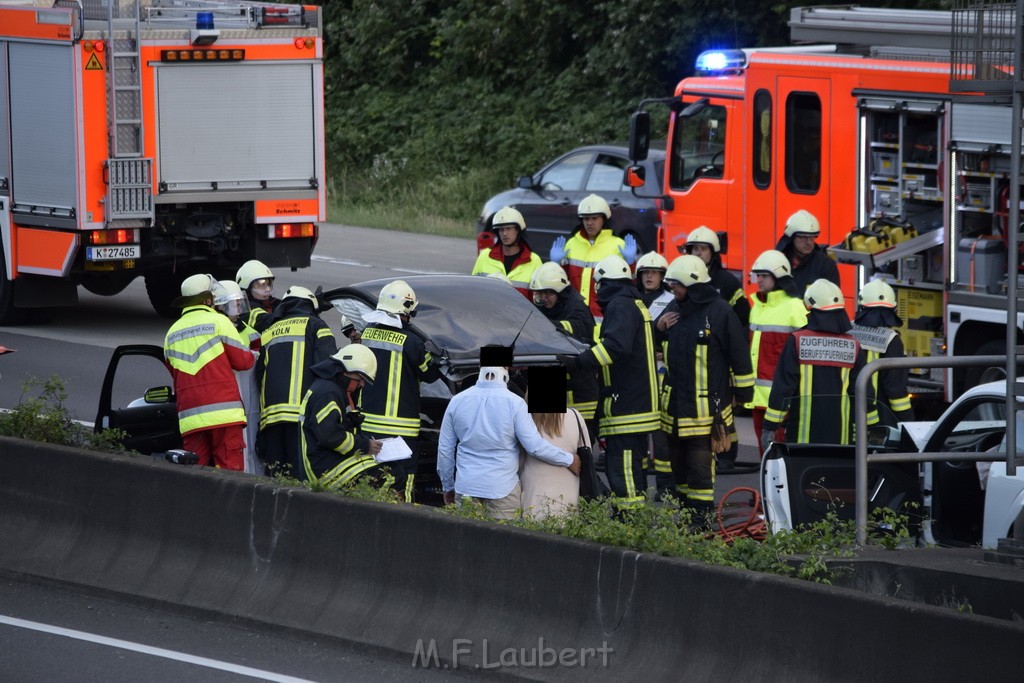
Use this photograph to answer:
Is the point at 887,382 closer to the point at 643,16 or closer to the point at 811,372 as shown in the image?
the point at 811,372

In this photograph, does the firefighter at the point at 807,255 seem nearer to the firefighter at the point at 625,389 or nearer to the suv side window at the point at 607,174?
the firefighter at the point at 625,389

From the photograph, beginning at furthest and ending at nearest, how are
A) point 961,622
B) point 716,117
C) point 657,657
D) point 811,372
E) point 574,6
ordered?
1. point 574,6
2. point 716,117
3. point 811,372
4. point 657,657
5. point 961,622

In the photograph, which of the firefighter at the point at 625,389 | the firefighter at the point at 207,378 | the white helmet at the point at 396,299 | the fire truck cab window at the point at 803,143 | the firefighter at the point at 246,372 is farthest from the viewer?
the fire truck cab window at the point at 803,143

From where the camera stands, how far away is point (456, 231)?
25.7 metres

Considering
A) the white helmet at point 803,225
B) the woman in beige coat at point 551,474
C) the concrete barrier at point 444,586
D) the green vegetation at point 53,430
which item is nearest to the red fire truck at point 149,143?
the white helmet at point 803,225

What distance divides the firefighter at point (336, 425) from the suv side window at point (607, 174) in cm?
1133

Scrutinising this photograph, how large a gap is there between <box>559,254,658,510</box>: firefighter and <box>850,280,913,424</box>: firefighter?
1.34 metres

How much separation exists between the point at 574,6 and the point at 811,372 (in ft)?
67.6

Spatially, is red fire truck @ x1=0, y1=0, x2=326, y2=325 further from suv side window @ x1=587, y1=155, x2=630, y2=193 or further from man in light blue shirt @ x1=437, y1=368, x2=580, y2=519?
man in light blue shirt @ x1=437, y1=368, x2=580, y2=519

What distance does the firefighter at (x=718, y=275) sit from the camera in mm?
12031

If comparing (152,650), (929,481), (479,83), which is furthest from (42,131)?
(479,83)

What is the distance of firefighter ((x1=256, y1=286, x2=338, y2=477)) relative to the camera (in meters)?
9.41

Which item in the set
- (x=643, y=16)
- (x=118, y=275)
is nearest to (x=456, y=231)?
(x=643, y=16)

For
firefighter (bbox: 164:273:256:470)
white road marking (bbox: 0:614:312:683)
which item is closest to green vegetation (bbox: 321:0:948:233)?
firefighter (bbox: 164:273:256:470)
